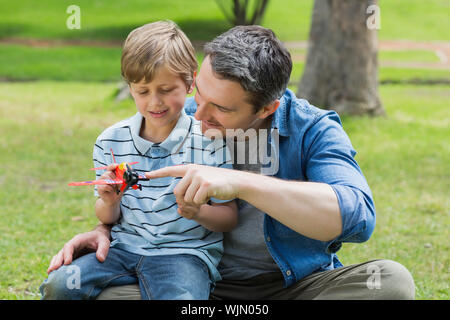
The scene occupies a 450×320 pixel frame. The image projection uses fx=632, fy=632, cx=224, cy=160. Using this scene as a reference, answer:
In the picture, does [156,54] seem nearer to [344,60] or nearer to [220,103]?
[220,103]

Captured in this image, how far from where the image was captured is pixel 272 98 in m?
2.48

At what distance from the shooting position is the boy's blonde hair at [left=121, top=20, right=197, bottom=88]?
2523 mm

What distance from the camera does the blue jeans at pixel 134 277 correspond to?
90.7 inches

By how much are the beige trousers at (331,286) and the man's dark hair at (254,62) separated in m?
0.72

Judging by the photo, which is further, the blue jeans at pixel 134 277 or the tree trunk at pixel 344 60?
the tree trunk at pixel 344 60

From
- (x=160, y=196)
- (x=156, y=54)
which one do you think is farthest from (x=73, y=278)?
(x=156, y=54)

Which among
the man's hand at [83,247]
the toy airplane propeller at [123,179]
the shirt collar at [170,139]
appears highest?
the shirt collar at [170,139]

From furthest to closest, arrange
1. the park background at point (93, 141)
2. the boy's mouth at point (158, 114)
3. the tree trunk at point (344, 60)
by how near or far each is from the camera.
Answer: the tree trunk at point (344, 60) < the park background at point (93, 141) < the boy's mouth at point (158, 114)

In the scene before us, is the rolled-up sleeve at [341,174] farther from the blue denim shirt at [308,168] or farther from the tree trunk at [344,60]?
the tree trunk at [344,60]

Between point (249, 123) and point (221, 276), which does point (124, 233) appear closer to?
point (221, 276)

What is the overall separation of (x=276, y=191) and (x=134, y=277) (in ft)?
2.36

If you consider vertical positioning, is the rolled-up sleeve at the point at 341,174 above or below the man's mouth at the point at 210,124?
below

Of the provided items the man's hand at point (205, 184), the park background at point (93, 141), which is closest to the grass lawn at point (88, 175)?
the park background at point (93, 141)

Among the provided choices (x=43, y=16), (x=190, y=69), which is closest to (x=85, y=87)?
(x=190, y=69)
